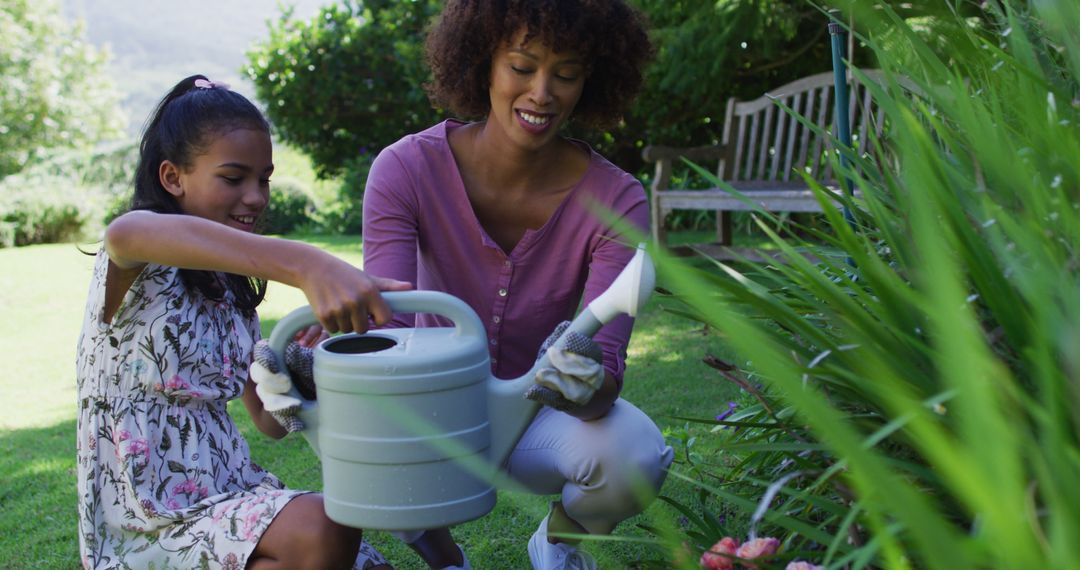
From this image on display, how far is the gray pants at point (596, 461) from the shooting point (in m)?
2.00

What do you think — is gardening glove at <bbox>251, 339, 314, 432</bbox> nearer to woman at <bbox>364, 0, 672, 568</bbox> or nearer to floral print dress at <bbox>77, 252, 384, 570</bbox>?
floral print dress at <bbox>77, 252, 384, 570</bbox>

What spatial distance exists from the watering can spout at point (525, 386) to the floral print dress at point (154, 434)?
46cm

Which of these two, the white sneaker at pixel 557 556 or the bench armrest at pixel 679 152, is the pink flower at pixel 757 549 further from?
the bench armrest at pixel 679 152

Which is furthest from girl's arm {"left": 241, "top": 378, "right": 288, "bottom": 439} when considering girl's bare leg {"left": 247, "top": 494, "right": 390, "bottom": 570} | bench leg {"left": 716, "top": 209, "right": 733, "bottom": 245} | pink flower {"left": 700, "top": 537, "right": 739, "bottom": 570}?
bench leg {"left": 716, "top": 209, "right": 733, "bottom": 245}

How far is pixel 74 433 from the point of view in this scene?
3.82m

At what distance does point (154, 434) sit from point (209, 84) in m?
0.76

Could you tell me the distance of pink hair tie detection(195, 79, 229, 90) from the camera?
7.19ft

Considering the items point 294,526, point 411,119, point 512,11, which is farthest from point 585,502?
point 411,119

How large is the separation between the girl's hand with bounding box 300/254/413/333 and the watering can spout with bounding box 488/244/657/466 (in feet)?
0.73

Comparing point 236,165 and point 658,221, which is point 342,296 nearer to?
point 236,165

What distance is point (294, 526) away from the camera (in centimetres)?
176

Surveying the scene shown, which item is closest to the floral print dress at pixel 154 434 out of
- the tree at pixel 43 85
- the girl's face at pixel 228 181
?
the girl's face at pixel 228 181

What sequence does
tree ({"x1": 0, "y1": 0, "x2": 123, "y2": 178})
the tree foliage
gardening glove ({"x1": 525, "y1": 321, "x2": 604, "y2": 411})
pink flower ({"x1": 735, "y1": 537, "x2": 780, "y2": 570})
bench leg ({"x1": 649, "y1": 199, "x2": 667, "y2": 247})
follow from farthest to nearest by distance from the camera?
tree ({"x1": 0, "y1": 0, "x2": 123, "y2": 178}) < the tree foliage < bench leg ({"x1": 649, "y1": 199, "x2": 667, "y2": 247}) < gardening glove ({"x1": 525, "y1": 321, "x2": 604, "y2": 411}) < pink flower ({"x1": 735, "y1": 537, "x2": 780, "y2": 570})

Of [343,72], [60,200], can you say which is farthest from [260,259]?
[60,200]
